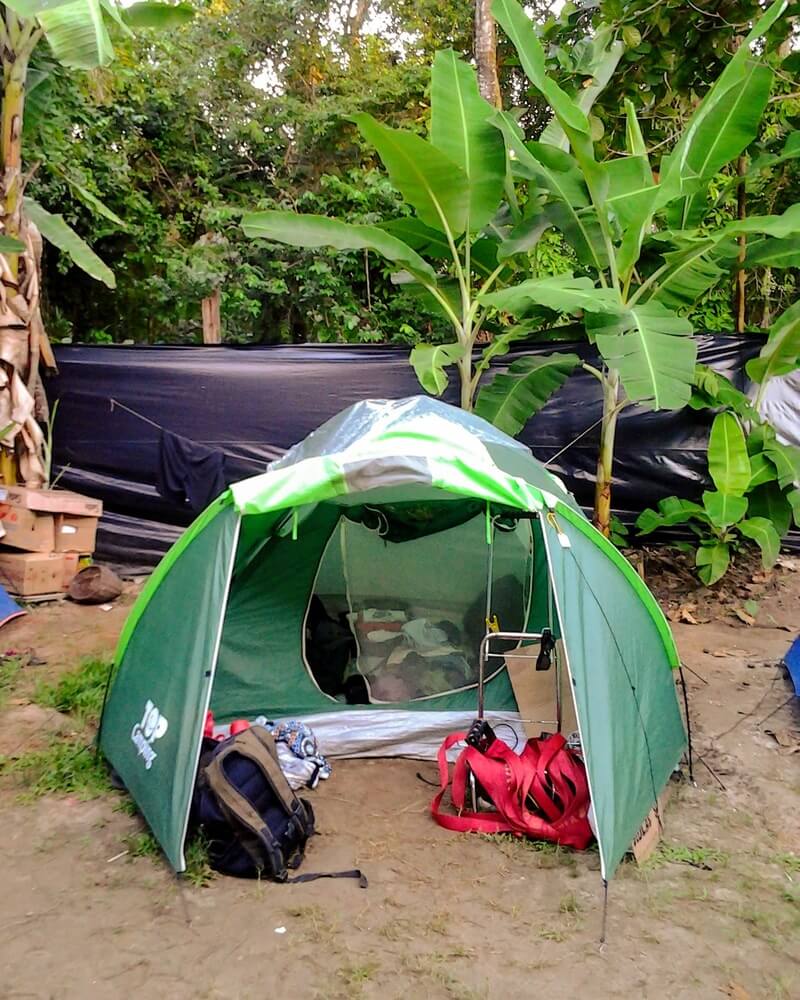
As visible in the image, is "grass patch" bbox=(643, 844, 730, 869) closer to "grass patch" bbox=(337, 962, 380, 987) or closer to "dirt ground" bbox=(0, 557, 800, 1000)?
"dirt ground" bbox=(0, 557, 800, 1000)

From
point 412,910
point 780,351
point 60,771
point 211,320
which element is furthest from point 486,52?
point 412,910

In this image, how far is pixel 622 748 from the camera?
3145 millimetres

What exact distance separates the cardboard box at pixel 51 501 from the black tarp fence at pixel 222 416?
426 millimetres

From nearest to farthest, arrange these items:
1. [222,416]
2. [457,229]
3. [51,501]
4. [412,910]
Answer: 1. [412,910]
2. [457,229]
3. [51,501]
4. [222,416]

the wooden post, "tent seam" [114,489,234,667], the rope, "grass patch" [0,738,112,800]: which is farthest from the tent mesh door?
the wooden post

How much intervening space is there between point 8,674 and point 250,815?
7.93 ft

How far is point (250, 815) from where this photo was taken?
3.05 m

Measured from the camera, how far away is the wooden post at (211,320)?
7496mm

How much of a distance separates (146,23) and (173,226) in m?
3.30

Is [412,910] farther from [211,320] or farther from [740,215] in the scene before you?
[211,320]

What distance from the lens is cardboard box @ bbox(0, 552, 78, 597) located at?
18.9ft

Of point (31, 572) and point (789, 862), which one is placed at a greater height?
point (31, 572)

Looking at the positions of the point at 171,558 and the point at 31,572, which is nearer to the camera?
the point at 171,558

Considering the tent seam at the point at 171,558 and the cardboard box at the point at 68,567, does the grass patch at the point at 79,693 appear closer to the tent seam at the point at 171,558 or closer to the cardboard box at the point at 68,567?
the tent seam at the point at 171,558
